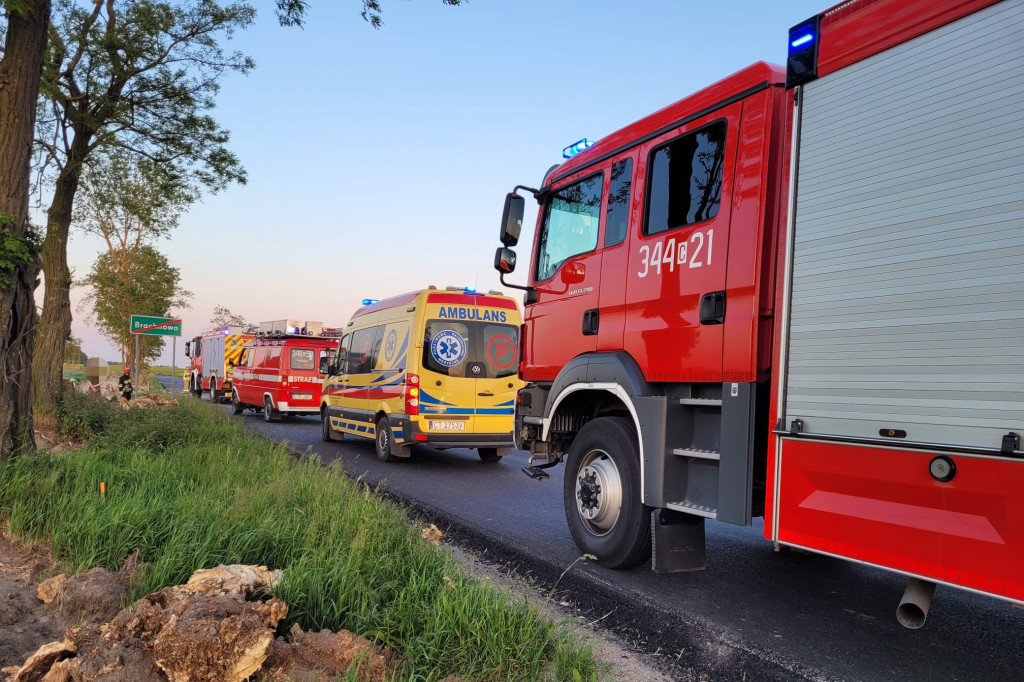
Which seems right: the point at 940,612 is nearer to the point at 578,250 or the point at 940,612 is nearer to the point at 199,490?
the point at 578,250

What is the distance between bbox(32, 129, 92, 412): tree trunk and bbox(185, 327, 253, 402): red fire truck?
38.6 ft

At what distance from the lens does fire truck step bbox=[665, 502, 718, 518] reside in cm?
402

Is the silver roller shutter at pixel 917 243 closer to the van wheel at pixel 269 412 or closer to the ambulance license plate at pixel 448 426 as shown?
the ambulance license plate at pixel 448 426

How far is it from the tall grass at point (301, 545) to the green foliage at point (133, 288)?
3128 cm

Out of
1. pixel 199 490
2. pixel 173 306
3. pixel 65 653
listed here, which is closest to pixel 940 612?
pixel 65 653

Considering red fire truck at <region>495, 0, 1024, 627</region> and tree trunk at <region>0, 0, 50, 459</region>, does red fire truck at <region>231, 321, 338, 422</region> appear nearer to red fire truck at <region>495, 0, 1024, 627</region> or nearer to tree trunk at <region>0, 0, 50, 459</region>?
tree trunk at <region>0, 0, 50, 459</region>

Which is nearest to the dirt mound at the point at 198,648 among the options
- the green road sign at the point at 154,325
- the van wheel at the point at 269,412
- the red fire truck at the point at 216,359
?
the green road sign at the point at 154,325

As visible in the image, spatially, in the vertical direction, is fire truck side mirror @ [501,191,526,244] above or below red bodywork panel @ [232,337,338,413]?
above

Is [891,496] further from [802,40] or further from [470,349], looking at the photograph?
[470,349]

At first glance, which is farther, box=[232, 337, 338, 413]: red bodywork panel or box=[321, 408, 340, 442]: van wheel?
box=[232, 337, 338, 413]: red bodywork panel

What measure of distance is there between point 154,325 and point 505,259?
42.5 feet

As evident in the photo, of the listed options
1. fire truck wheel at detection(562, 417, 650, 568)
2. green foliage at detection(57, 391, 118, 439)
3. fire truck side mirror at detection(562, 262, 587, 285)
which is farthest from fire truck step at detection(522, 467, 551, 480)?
green foliage at detection(57, 391, 118, 439)

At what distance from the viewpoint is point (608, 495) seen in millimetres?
4910

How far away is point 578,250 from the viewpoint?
5684 mm
